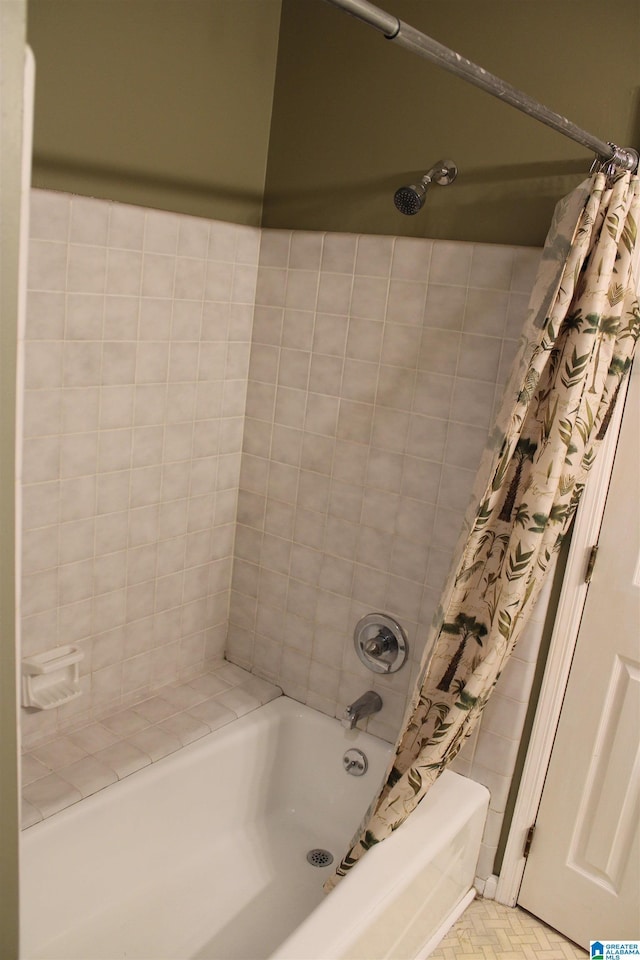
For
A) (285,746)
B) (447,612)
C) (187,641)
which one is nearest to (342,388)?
(447,612)

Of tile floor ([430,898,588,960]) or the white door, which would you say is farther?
tile floor ([430,898,588,960])

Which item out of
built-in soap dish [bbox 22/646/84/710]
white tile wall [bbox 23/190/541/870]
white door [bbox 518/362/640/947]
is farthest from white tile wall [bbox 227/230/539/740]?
built-in soap dish [bbox 22/646/84/710]

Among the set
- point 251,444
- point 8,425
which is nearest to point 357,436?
point 251,444

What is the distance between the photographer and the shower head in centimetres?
166

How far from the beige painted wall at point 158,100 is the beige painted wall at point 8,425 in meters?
1.17

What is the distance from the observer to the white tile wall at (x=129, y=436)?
180 cm

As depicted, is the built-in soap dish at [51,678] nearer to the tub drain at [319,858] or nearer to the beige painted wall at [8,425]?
the tub drain at [319,858]

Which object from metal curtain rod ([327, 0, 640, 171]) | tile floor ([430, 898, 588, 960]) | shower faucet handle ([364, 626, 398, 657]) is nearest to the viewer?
metal curtain rod ([327, 0, 640, 171])

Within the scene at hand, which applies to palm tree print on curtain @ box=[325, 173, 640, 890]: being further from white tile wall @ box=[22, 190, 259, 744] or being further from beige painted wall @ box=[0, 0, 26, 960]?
beige painted wall @ box=[0, 0, 26, 960]

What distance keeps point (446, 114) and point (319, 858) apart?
204 centimetres

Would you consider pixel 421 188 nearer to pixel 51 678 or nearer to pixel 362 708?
pixel 362 708

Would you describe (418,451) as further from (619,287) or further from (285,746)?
(285,746)

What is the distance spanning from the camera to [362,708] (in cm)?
215

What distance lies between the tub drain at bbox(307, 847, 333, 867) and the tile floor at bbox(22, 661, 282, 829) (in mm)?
440
